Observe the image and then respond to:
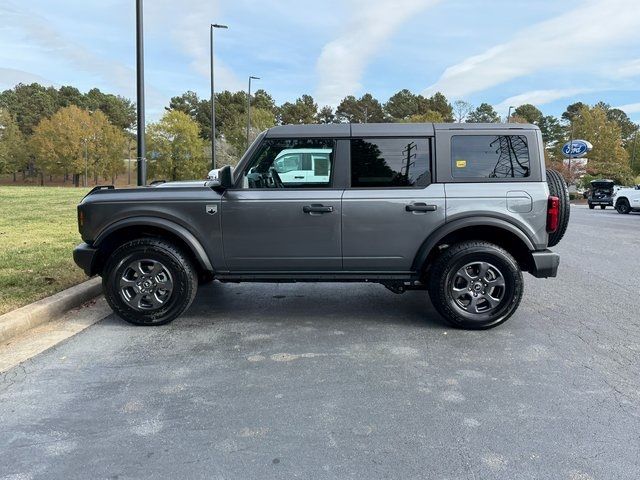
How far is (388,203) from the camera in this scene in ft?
15.8

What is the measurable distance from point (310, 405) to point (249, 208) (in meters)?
2.15

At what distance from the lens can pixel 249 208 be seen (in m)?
4.88

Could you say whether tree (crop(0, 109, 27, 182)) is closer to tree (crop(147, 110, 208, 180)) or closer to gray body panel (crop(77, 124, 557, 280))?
tree (crop(147, 110, 208, 180))

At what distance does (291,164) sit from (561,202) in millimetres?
2672

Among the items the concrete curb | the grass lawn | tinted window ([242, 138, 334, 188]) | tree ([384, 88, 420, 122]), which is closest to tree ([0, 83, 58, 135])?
tree ([384, 88, 420, 122])

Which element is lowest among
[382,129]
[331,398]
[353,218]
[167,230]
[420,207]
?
[331,398]

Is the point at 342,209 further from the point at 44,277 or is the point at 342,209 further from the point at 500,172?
the point at 44,277

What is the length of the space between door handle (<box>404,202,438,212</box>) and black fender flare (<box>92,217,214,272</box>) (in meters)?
2.00

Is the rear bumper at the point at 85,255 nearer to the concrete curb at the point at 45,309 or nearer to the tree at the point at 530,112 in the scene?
the concrete curb at the point at 45,309

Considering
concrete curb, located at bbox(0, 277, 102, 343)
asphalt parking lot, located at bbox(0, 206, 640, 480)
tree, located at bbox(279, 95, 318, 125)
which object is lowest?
asphalt parking lot, located at bbox(0, 206, 640, 480)

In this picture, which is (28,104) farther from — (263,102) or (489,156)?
(489,156)

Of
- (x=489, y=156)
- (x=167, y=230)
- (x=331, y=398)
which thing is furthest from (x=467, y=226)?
(x=167, y=230)

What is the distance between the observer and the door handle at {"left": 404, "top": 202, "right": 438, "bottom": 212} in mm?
4777

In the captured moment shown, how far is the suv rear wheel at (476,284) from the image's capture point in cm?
482
